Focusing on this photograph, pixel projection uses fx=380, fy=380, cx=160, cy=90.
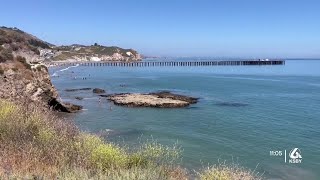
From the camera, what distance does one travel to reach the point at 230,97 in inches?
2431

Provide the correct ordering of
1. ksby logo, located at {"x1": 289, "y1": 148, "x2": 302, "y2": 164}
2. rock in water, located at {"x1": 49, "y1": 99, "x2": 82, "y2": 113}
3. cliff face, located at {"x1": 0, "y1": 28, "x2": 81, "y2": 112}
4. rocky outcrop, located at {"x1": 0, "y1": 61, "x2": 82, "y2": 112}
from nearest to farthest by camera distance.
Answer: ksby logo, located at {"x1": 289, "y1": 148, "x2": 302, "y2": 164} → rocky outcrop, located at {"x1": 0, "y1": 61, "x2": 82, "y2": 112} → cliff face, located at {"x1": 0, "y1": 28, "x2": 81, "y2": 112} → rock in water, located at {"x1": 49, "y1": 99, "x2": 82, "y2": 113}

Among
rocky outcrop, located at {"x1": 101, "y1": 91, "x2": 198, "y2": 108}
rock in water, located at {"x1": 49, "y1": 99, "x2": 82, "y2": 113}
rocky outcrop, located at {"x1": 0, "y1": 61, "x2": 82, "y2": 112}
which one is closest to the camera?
rocky outcrop, located at {"x1": 0, "y1": 61, "x2": 82, "y2": 112}

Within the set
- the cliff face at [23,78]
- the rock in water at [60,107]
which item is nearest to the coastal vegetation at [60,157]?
the cliff face at [23,78]

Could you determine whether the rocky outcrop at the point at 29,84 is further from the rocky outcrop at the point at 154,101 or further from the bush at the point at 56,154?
the bush at the point at 56,154

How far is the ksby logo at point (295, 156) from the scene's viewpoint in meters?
25.6

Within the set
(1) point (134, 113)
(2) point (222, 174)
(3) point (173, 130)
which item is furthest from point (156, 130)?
(2) point (222, 174)

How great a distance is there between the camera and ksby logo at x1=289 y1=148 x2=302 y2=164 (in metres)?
25.6

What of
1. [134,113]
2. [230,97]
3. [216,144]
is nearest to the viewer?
[216,144]

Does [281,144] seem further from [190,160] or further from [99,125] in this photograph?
[99,125]

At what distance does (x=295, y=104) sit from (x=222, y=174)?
1699 inches

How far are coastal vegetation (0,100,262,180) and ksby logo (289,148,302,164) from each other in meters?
12.3

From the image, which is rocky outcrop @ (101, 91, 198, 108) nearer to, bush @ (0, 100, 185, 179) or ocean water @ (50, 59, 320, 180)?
ocean water @ (50, 59, 320, 180)

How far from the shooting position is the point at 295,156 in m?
26.9

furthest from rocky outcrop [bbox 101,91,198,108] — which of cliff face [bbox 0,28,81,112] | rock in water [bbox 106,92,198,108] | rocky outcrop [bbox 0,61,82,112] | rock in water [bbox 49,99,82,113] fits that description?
rock in water [bbox 49,99,82,113]
